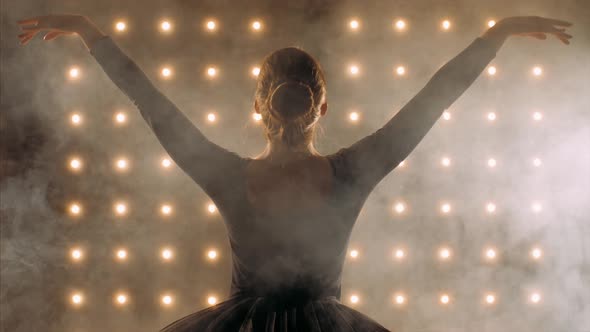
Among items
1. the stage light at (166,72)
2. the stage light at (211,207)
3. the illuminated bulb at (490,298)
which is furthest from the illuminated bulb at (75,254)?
the illuminated bulb at (490,298)

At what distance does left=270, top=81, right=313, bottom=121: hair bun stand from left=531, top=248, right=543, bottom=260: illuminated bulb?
4.69ft

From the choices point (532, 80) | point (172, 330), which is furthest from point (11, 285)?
point (532, 80)

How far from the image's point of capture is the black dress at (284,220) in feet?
3.92

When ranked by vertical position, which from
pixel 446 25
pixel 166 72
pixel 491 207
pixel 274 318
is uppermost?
pixel 446 25

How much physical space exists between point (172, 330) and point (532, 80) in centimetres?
182

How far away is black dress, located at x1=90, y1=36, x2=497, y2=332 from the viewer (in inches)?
47.1

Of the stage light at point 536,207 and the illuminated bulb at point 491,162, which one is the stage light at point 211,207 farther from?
the stage light at point 536,207

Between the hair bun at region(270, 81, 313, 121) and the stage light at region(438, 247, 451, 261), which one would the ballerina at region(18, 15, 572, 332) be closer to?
the hair bun at region(270, 81, 313, 121)

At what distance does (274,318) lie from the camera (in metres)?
1.18

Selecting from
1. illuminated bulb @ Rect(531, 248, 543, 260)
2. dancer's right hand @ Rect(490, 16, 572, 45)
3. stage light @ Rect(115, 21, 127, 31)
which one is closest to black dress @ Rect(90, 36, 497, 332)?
dancer's right hand @ Rect(490, 16, 572, 45)

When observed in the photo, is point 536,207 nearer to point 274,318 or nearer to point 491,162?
point 491,162

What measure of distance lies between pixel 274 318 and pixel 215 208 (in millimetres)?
909

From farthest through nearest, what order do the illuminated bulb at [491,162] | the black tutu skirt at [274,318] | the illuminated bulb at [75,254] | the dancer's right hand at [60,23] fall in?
the illuminated bulb at [491,162] < the illuminated bulb at [75,254] < the dancer's right hand at [60,23] < the black tutu skirt at [274,318]

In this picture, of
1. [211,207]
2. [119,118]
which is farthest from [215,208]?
[119,118]
